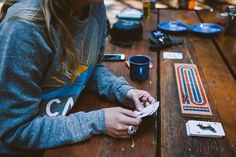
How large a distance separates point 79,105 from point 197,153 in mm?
506

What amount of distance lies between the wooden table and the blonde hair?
0.71 ft

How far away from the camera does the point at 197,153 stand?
2.60ft

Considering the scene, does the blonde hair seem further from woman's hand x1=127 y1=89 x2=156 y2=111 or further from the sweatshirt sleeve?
woman's hand x1=127 y1=89 x2=156 y2=111

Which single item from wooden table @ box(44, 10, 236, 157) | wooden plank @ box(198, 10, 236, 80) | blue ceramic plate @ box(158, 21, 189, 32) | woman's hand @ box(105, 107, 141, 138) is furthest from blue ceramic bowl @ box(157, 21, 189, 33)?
woman's hand @ box(105, 107, 141, 138)

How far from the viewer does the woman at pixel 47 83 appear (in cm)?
75

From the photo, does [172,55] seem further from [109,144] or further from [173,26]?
[109,144]

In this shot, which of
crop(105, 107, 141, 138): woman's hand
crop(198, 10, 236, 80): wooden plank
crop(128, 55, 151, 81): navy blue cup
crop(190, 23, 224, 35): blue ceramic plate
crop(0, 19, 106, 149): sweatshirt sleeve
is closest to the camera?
crop(0, 19, 106, 149): sweatshirt sleeve

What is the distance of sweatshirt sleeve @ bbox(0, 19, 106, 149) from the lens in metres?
0.74

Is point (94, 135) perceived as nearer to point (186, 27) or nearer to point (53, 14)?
point (53, 14)

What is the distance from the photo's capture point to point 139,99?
3.32 ft

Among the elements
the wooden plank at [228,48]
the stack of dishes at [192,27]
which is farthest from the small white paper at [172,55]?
the stack of dishes at [192,27]

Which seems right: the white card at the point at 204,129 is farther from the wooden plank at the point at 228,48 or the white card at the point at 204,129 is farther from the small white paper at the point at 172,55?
the small white paper at the point at 172,55

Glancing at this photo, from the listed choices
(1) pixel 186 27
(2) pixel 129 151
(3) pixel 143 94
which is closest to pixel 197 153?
(2) pixel 129 151

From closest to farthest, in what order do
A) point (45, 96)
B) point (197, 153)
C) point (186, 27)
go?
point (197, 153) → point (45, 96) → point (186, 27)
